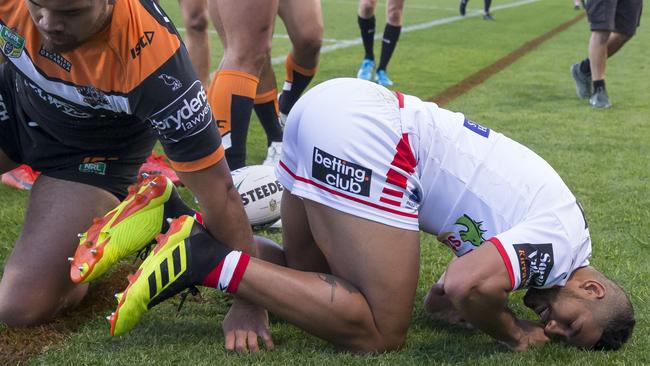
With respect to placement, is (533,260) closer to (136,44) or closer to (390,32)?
(136,44)

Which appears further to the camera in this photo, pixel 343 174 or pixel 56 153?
pixel 56 153

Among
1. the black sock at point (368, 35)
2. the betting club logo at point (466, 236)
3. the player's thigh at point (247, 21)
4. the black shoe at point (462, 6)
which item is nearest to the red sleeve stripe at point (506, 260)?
the betting club logo at point (466, 236)

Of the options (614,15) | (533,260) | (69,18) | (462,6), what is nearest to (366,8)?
(614,15)

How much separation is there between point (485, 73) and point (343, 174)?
23.1 ft

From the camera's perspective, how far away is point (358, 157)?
101 inches

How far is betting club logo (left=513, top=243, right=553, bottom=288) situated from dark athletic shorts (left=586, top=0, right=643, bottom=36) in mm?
5022

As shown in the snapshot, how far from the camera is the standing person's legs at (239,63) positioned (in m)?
3.55

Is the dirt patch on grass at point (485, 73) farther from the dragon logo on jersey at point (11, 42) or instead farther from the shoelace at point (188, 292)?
the dragon logo on jersey at point (11, 42)

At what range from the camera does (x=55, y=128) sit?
2.88 m

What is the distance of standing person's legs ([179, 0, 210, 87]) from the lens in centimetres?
500

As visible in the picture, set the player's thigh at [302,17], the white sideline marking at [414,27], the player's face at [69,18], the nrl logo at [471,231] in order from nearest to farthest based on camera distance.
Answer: the player's face at [69,18]
the nrl logo at [471,231]
the player's thigh at [302,17]
the white sideline marking at [414,27]

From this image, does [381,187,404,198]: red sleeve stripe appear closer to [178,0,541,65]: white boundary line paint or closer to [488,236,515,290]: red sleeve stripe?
[488,236,515,290]: red sleeve stripe

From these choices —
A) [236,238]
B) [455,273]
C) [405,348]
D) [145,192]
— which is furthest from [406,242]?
[145,192]

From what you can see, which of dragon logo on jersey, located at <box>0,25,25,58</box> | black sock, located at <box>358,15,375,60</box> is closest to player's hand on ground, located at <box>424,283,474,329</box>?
dragon logo on jersey, located at <box>0,25,25,58</box>
